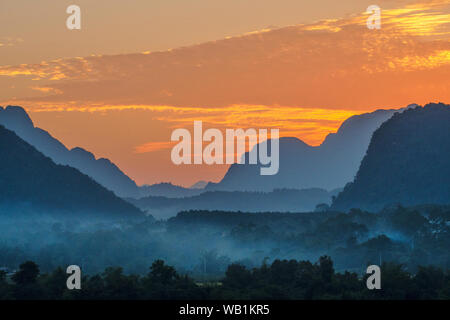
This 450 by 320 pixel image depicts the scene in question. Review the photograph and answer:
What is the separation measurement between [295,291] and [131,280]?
83.1 ft

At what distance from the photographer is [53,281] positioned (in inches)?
5069

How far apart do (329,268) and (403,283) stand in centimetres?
1356

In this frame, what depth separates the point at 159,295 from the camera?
12281 cm

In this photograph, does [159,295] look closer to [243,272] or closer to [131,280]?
[131,280]
